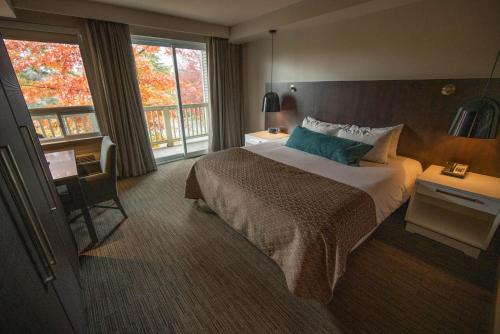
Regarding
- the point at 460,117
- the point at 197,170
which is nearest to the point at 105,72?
the point at 197,170

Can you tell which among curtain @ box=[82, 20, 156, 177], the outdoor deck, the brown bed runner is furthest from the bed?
the outdoor deck

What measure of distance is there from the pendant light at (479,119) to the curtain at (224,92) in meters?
3.55

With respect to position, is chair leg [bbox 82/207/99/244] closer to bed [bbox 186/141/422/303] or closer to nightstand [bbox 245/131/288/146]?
bed [bbox 186/141/422/303]

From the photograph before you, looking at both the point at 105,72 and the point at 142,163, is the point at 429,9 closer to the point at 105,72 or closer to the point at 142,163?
the point at 105,72

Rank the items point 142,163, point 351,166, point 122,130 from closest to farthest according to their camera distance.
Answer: point 351,166 < point 122,130 < point 142,163

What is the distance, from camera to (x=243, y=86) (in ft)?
15.0

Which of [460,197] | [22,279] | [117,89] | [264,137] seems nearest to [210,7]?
[117,89]

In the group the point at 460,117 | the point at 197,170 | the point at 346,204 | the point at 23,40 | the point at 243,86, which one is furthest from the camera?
the point at 243,86

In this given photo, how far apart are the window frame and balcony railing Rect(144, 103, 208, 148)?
1.50 m

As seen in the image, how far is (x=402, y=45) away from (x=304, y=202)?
2.20 meters

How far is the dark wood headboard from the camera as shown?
202 centimetres

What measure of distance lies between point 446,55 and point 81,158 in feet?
14.6

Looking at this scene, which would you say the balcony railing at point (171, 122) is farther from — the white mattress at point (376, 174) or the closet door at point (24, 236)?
the closet door at point (24, 236)

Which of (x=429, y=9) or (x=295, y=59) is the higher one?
(x=429, y=9)
